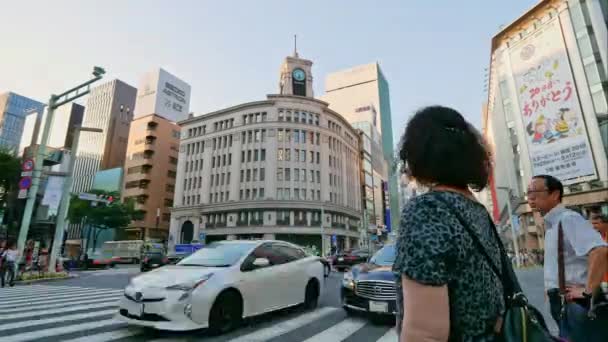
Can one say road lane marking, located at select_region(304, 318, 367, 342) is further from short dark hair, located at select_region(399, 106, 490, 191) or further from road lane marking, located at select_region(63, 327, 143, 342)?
short dark hair, located at select_region(399, 106, 490, 191)

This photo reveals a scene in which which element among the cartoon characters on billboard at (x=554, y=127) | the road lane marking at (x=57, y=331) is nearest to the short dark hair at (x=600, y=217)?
the road lane marking at (x=57, y=331)

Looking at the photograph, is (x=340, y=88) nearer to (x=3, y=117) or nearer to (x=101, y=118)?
(x=101, y=118)

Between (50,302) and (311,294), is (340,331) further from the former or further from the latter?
(50,302)

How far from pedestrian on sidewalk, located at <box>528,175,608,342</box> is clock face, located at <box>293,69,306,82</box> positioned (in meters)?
62.3

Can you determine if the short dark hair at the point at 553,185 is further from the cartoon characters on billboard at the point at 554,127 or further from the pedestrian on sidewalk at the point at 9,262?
the cartoon characters on billboard at the point at 554,127

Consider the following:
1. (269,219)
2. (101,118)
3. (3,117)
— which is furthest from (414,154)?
(3,117)

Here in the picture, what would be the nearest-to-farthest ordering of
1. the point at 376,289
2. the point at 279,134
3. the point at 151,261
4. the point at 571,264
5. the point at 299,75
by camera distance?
the point at 571,264, the point at 376,289, the point at 151,261, the point at 279,134, the point at 299,75

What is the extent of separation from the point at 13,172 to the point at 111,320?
33.2 m

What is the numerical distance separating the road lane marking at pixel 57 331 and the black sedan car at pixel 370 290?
447 centimetres

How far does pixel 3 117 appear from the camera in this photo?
9212 cm

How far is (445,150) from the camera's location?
1.49m

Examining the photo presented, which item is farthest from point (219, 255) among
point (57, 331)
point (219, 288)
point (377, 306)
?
point (377, 306)

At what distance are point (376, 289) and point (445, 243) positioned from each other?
5282 mm

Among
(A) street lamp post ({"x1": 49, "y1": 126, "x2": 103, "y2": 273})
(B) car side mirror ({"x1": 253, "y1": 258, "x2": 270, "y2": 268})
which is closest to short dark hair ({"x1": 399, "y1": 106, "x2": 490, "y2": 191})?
(B) car side mirror ({"x1": 253, "y1": 258, "x2": 270, "y2": 268})
